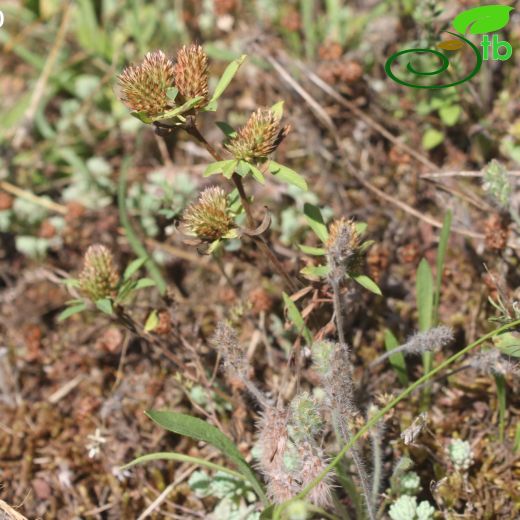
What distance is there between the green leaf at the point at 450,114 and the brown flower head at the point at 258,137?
1.55 metres

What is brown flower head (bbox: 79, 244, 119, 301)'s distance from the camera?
105 inches

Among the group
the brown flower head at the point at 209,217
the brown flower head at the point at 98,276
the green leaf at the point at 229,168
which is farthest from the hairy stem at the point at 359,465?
the brown flower head at the point at 98,276

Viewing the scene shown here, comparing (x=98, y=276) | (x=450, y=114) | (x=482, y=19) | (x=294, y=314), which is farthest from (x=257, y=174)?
(x=482, y=19)

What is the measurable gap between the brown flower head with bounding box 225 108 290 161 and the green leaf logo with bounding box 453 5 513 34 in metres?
1.57

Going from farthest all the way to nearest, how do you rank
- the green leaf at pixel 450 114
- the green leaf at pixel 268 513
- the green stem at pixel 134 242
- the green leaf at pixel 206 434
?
1. the green leaf at pixel 450 114
2. the green stem at pixel 134 242
3. the green leaf at pixel 206 434
4. the green leaf at pixel 268 513

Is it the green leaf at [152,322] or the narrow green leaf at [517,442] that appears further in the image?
the green leaf at [152,322]

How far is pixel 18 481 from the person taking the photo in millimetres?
3094

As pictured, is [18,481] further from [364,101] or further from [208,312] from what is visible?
[364,101]

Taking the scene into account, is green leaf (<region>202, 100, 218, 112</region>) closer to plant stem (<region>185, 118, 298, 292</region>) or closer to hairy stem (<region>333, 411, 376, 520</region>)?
plant stem (<region>185, 118, 298, 292</region>)

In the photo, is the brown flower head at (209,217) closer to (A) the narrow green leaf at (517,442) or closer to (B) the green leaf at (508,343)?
(B) the green leaf at (508,343)

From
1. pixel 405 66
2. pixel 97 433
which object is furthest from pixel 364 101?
pixel 97 433

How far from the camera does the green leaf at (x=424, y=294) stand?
111 inches

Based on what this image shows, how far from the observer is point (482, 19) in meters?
3.46

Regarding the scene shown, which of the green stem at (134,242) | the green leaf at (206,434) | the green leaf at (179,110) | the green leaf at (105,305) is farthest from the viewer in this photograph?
the green stem at (134,242)
